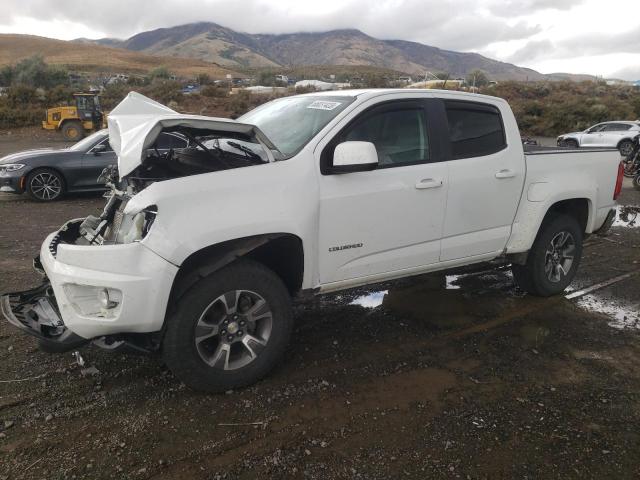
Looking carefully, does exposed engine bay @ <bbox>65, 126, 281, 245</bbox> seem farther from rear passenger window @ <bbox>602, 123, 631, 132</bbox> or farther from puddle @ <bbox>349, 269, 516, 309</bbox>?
rear passenger window @ <bbox>602, 123, 631, 132</bbox>

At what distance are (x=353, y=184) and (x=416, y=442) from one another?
1.74 meters

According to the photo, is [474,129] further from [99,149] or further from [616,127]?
[616,127]

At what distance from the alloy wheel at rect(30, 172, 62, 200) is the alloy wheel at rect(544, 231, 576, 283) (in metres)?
8.93

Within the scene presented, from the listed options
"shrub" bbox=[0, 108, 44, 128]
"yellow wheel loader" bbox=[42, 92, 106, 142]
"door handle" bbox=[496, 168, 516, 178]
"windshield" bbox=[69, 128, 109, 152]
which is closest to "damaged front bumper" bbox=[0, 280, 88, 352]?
"door handle" bbox=[496, 168, 516, 178]

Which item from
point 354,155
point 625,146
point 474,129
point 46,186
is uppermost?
point 474,129

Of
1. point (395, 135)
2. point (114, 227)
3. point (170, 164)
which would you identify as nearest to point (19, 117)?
point (114, 227)

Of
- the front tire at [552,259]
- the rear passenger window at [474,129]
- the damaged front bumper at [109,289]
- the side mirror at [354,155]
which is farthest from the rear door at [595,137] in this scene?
the damaged front bumper at [109,289]

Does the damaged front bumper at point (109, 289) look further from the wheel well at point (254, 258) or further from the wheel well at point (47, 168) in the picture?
the wheel well at point (47, 168)

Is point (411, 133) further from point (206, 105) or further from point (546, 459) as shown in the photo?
point (206, 105)

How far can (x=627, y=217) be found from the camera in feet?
30.7

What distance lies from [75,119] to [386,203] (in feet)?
75.9

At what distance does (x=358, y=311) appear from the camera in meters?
4.70

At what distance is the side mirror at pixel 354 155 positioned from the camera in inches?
131

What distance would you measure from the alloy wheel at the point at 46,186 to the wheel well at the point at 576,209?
29.3ft
